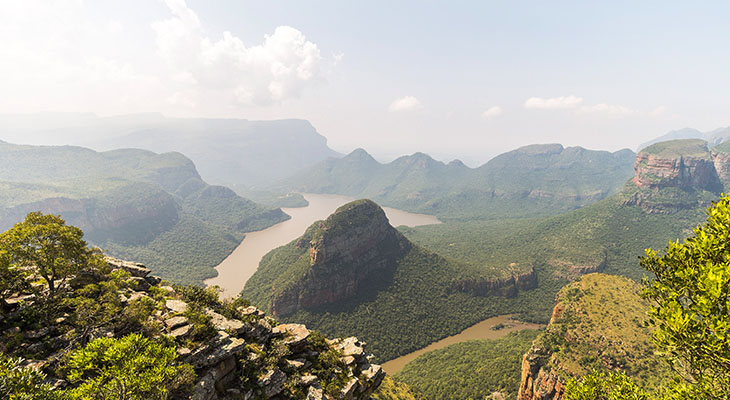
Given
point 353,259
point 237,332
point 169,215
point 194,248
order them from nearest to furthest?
1. point 237,332
2. point 353,259
3. point 194,248
4. point 169,215

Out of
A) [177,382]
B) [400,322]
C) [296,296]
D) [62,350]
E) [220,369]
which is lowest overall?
[400,322]

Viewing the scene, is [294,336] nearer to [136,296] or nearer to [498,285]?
[136,296]

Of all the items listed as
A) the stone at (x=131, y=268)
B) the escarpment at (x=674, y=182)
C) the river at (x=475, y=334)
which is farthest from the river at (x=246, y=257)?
the escarpment at (x=674, y=182)

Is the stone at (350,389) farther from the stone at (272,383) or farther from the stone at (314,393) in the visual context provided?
the stone at (272,383)

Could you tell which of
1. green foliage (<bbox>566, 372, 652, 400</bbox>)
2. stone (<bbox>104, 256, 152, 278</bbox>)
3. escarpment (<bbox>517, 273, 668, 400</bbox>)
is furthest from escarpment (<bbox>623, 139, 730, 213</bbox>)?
stone (<bbox>104, 256, 152, 278</bbox>)

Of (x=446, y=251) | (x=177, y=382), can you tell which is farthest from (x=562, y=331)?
(x=446, y=251)

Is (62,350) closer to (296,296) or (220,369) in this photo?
(220,369)
